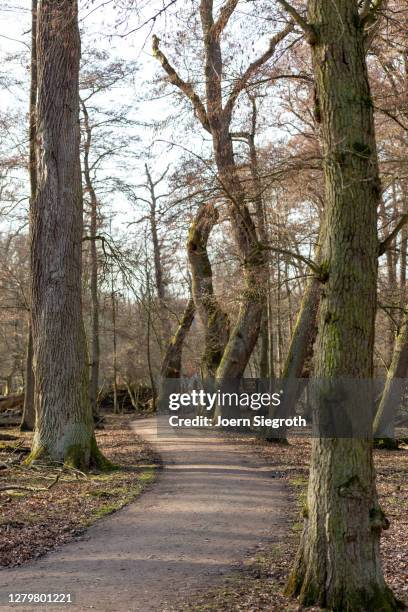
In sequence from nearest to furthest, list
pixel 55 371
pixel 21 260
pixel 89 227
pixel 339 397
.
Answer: pixel 339 397, pixel 55 371, pixel 89 227, pixel 21 260

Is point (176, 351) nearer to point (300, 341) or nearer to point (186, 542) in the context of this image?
point (300, 341)

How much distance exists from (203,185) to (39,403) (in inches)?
191

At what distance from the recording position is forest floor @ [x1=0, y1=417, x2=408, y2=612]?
18.9ft

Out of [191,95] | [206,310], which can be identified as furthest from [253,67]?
[206,310]

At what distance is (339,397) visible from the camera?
210 inches

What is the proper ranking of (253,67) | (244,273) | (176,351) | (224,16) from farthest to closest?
(176,351), (244,273), (253,67), (224,16)

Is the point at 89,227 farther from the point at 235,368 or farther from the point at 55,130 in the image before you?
the point at 55,130

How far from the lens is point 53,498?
991 centimetres

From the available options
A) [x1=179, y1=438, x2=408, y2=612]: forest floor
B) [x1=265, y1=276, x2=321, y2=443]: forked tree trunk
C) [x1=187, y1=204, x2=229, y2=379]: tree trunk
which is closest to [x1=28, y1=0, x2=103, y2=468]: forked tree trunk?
[x1=179, y1=438, x2=408, y2=612]: forest floor

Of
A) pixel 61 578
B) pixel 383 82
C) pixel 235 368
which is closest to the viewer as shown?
pixel 61 578

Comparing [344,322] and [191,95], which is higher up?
[191,95]

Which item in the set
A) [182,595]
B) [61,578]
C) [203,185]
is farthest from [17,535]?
[203,185]

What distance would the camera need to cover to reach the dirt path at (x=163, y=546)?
5.82 metres

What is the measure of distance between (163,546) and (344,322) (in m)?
3.45
